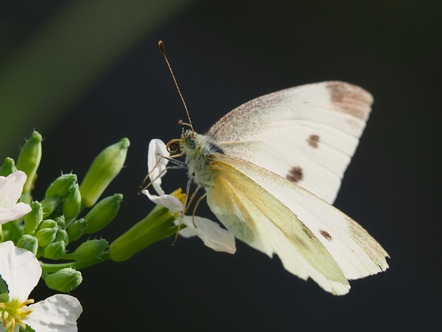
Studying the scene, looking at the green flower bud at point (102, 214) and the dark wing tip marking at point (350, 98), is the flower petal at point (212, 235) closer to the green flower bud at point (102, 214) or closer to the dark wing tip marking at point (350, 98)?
the green flower bud at point (102, 214)

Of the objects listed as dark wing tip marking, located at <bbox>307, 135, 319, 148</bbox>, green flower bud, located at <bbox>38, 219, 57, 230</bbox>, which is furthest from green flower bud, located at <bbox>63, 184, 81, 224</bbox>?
dark wing tip marking, located at <bbox>307, 135, 319, 148</bbox>

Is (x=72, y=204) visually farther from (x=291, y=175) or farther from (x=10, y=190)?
(x=291, y=175)

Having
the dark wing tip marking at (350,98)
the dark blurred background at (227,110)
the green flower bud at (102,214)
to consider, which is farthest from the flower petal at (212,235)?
the dark blurred background at (227,110)

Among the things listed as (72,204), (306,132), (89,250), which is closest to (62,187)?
(72,204)

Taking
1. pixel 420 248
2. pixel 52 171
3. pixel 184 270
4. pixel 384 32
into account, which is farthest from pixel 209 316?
pixel 384 32

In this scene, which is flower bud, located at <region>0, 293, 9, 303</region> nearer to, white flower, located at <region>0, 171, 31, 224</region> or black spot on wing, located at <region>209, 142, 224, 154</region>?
white flower, located at <region>0, 171, 31, 224</region>

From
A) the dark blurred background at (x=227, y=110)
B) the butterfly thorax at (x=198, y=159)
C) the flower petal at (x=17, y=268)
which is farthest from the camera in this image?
the dark blurred background at (x=227, y=110)

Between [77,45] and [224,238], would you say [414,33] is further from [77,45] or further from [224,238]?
[224,238]
